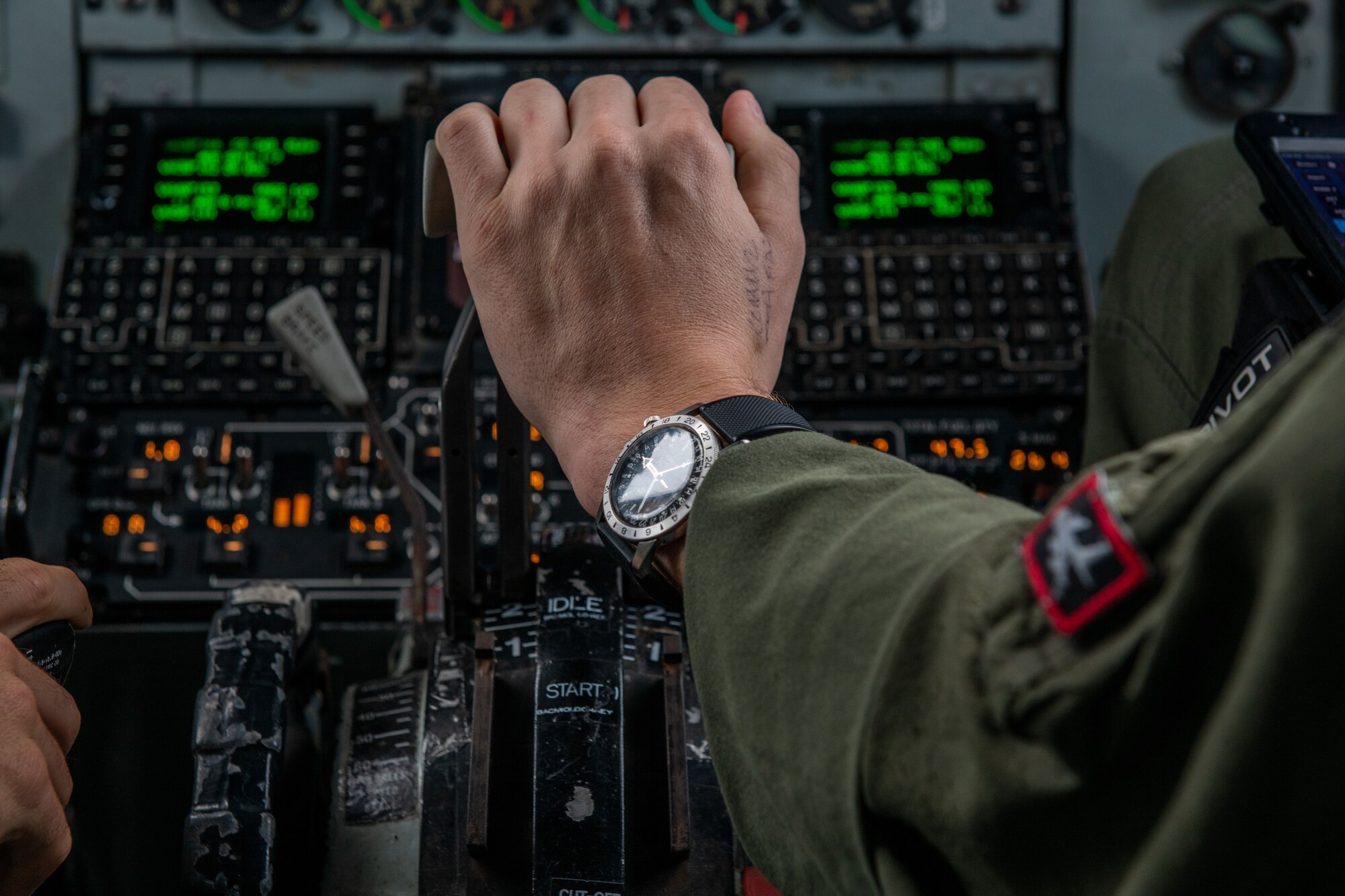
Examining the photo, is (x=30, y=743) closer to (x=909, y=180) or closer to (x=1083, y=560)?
(x=1083, y=560)

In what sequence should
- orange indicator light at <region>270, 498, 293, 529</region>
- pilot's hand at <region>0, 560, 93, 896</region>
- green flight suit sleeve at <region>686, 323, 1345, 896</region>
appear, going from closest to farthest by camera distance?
1. green flight suit sleeve at <region>686, 323, 1345, 896</region>
2. pilot's hand at <region>0, 560, 93, 896</region>
3. orange indicator light at <region>270, 498, 293, 529</region>

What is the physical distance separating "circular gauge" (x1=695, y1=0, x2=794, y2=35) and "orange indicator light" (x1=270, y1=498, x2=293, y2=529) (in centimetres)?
98

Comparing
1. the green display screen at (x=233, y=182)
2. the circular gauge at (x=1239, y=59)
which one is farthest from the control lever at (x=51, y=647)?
the circular gauge at (x=1239, y=59)

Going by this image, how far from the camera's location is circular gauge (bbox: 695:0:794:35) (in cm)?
188

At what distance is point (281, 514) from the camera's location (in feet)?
5.20

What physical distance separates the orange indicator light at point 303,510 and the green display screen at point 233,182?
1.42ft

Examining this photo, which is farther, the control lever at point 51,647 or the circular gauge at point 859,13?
the circular gauge at point 859,13

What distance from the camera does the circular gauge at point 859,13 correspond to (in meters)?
1.88

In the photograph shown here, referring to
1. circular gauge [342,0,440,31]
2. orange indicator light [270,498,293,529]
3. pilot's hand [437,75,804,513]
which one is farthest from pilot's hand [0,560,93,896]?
circular gauge [342,0,440,31]

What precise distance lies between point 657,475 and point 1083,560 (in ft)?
Answer: 0.88

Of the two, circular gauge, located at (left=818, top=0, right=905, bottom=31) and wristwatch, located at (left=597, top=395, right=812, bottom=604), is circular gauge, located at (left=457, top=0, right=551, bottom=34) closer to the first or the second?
circular gauge, located at (left=818, top=0, right=905, bottom=31)

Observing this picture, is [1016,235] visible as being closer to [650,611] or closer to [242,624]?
[650,611]

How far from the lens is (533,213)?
24.9 inches

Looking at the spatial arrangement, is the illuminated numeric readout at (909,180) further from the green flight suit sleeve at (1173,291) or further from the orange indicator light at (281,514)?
the orange indicator light at (281,514)
